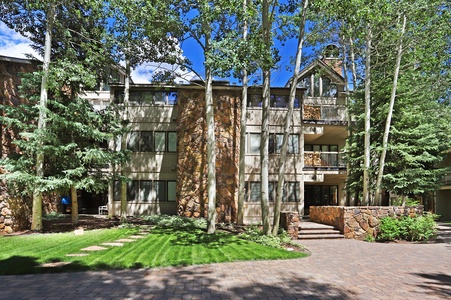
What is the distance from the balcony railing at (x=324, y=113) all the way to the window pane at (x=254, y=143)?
11.3ft

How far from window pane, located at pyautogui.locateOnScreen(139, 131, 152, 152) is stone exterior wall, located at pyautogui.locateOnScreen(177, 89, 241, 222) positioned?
234cm

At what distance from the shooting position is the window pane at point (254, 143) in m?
17.1

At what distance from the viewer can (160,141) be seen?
17391 millimetres

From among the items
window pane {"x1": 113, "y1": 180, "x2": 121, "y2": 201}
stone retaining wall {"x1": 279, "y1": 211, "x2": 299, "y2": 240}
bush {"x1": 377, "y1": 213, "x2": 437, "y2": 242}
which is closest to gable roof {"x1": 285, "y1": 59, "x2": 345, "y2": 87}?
bush {"x1": 377, "y1": 213, "x2": 437, "y2": 242}

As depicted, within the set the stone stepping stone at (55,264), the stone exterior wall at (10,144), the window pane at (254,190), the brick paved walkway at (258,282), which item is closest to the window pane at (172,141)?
the window pane at (254,190)

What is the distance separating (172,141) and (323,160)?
9.70 metres

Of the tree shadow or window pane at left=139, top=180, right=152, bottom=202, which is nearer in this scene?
the tree shadow

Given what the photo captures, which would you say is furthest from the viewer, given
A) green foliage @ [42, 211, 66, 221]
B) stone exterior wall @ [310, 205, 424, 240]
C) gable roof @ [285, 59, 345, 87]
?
gable roof @ [285, 59, 345, 87]

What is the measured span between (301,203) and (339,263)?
32.5 ft

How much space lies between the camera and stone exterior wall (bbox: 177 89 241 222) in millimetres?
15461

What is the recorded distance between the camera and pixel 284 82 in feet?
Result: 64.5

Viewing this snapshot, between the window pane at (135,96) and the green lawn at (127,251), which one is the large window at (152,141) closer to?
the window pane at (135,96)

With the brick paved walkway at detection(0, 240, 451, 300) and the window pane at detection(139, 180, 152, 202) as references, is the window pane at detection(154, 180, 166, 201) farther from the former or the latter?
the brick paved walkway at detection(0, 240, 451, 300)

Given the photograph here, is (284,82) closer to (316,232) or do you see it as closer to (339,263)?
(316,232)
